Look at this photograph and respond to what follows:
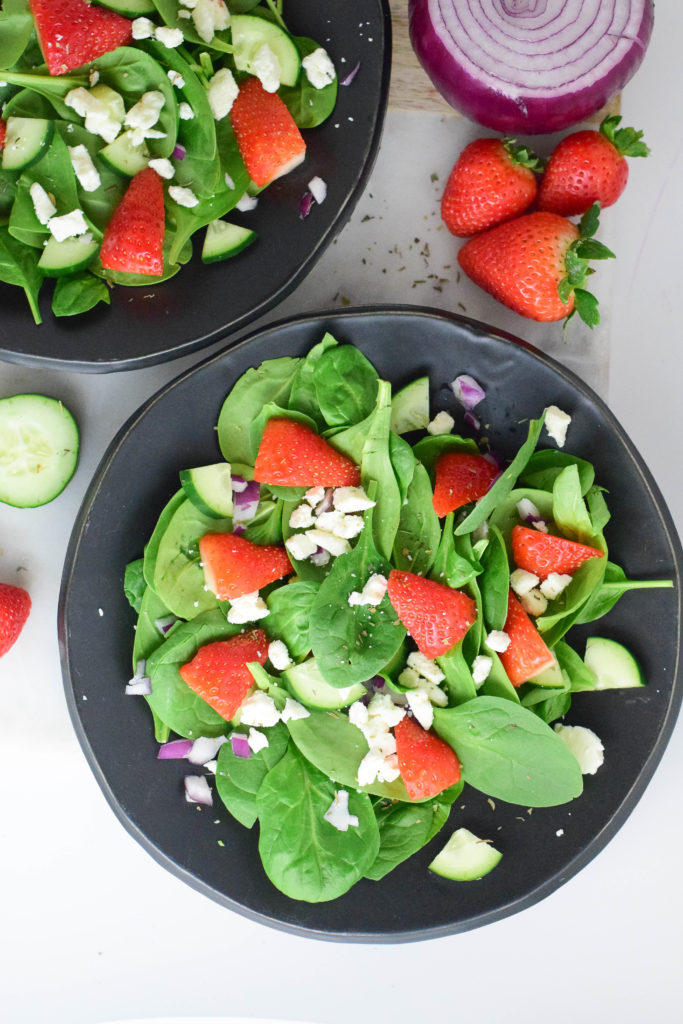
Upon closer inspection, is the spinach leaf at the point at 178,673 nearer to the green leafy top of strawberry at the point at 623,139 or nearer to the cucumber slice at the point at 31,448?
the cucumber slice at the point at 31,448

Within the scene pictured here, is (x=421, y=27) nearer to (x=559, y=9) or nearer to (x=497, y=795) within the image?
(x=559, y=9)

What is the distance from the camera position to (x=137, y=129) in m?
1.18

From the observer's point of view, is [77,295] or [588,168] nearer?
[77,295]

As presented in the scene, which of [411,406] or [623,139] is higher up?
[623,139]

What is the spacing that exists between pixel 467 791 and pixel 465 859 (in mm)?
99

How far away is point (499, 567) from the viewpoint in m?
1.22

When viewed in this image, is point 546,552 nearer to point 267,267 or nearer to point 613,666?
point 613,666

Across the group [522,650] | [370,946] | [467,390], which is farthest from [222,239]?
[370,946]

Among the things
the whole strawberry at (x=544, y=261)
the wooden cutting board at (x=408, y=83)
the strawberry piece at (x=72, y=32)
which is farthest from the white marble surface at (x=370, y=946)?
the strawberry piece at (x=72, y=32)

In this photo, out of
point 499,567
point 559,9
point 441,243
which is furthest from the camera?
point 441,243

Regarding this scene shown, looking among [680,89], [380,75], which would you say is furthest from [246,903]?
[680,89]

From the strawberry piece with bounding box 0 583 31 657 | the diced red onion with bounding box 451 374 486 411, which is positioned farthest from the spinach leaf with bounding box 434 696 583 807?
the strawberry piece with bounding box 0 583 31 657

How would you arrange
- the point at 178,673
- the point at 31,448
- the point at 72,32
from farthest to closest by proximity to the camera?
1. the point at 31,448
2. the point at 178,673
3. the point at 72,32

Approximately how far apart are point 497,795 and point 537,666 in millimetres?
199
